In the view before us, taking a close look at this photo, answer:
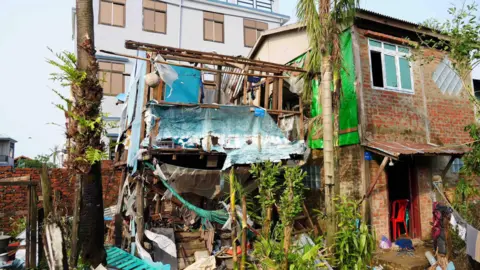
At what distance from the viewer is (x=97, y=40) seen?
52.9ft

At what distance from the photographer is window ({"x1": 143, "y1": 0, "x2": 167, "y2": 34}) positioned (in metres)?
17.6

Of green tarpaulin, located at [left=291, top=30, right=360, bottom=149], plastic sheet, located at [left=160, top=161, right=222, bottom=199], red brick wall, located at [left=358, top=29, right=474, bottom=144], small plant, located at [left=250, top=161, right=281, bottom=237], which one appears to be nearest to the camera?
small plant, located at [left=250, top=161, right=281, bottom=237]

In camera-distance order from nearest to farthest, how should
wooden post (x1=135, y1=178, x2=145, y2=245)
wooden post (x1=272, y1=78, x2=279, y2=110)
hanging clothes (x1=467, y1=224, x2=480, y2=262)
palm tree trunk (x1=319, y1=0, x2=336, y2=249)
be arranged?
hanging clothes (x1=467, y1=224, x2=480, y2=262), palm tree trunk (x1=319, y1=0, x2=336, y2=249), wooden post (x1=135, y1=178, x2=145, y2=245), wooden post (x1=272, y1=78, x2=279, y2=110)

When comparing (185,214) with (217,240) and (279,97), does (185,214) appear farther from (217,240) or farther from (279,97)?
(279,97)

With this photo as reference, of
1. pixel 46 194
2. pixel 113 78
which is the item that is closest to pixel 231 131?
pixel 46 194

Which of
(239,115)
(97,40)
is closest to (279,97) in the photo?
(239,115)

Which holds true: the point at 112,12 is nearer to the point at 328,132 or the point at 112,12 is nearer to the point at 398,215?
the point at 328,132

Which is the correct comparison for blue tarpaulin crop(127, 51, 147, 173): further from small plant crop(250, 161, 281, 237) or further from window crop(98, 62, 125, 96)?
window crop(98, 62, 125, 96)

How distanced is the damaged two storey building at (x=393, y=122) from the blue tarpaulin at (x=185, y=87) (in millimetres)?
3672

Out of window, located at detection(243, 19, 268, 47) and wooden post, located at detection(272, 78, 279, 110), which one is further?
window, located at detection(243, 19, 268, 47)

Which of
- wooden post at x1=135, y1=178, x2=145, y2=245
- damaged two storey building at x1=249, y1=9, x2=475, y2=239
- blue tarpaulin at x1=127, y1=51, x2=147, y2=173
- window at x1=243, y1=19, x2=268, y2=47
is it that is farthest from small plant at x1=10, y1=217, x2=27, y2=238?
window at x1=243, y1=19, x2=268, y2=47

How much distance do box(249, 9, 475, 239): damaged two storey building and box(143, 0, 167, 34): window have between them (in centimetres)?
1020

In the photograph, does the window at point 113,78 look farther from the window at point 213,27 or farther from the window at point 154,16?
the window at point 213,27

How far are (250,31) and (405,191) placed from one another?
14.0m
